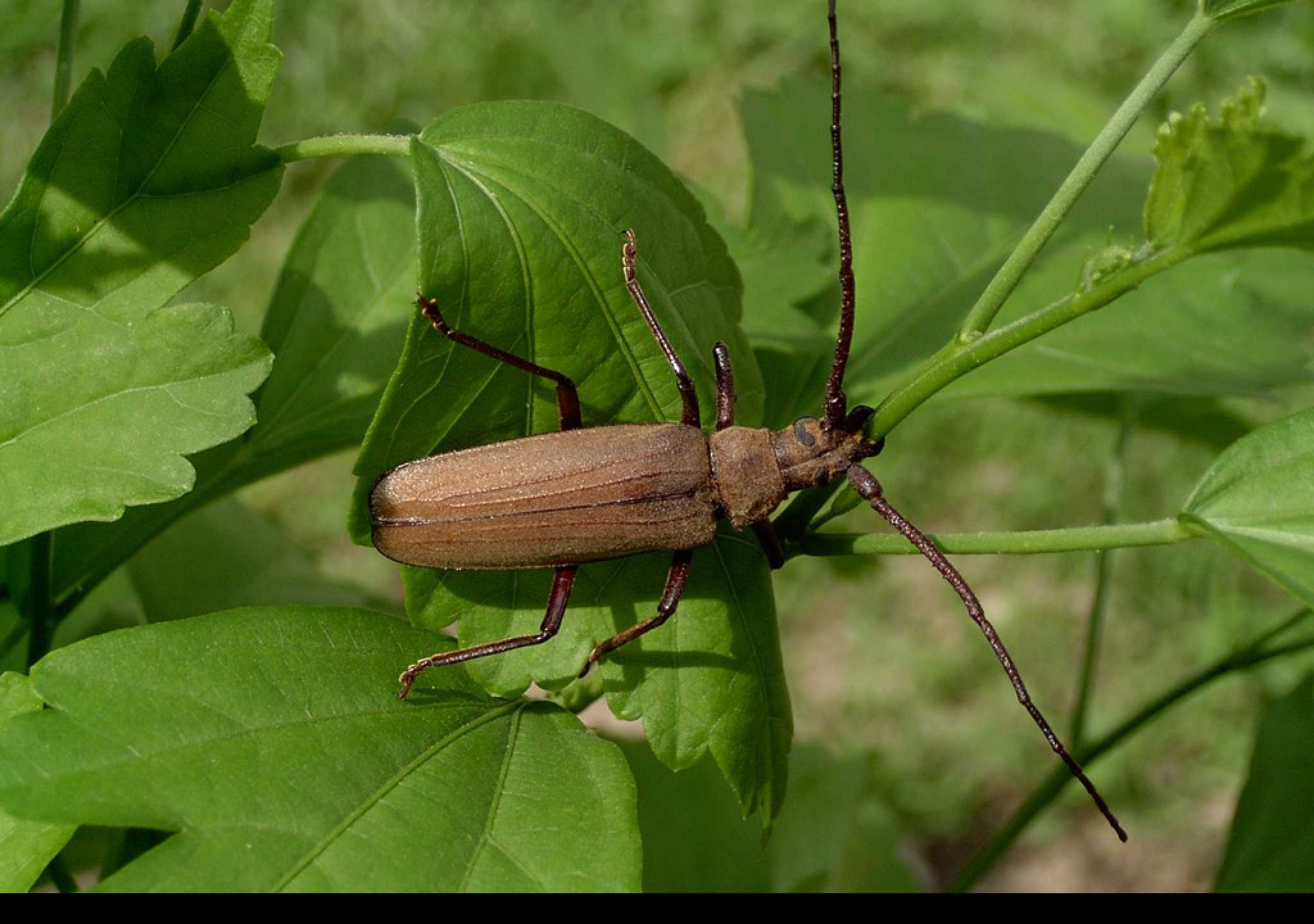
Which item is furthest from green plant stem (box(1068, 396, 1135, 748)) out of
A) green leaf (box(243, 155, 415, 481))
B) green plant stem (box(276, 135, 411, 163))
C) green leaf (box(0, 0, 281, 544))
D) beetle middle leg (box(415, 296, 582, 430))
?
green leaf (box(0, 0, 281, 544))

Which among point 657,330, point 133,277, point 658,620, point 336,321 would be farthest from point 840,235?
point 133,277

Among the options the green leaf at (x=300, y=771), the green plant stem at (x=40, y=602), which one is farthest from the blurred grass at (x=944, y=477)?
the green leaf at (x=300, y=771)

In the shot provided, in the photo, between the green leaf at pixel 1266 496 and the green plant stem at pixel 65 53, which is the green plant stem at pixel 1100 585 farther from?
the green plant stem at pixel 65 53

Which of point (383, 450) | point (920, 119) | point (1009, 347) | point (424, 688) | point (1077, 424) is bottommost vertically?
point (1077, 424)

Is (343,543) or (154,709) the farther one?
(343,543)

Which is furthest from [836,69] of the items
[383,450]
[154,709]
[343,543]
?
[343,543]

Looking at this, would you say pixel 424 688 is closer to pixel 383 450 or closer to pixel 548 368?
pixel 383 450
